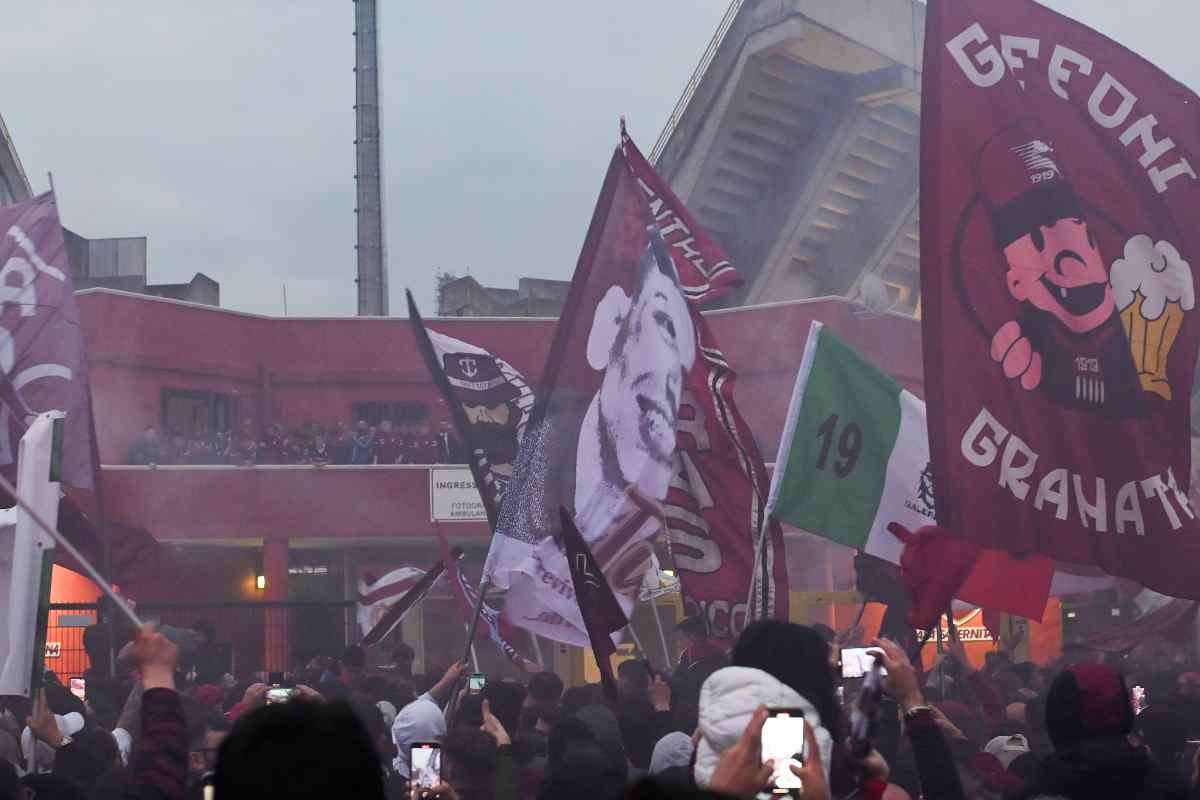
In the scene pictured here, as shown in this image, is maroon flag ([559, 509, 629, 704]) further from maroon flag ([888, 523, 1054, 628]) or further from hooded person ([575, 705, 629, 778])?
maroon flag ([888, 523, 1054, 628])

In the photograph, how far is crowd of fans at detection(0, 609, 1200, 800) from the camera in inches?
85.8

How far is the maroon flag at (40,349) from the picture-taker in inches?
436

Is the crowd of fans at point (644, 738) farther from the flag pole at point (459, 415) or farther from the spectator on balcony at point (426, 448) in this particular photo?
the spectator on balcony at point (426, 448)

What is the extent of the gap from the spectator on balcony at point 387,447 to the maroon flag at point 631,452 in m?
19.3

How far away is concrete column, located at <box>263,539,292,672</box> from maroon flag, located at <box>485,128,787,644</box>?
9068 millimetres

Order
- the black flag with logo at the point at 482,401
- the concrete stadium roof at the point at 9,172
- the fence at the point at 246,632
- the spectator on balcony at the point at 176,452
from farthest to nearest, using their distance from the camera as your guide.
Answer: the concrete stadium roof at the point at 9,172, the spectator on balcony at the point at 176,452, the fence at the point at 246,632, the black flag with logo at the point at 482,401

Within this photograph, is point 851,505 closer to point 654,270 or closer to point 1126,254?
point 654,270

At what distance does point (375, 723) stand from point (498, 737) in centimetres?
228

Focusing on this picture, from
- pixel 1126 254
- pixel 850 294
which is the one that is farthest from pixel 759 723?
pixel 850 294

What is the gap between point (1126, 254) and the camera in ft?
26.0

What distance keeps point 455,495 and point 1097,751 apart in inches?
950

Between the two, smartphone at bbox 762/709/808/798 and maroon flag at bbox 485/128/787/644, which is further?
maroon flag at bbox 485/128/787/644

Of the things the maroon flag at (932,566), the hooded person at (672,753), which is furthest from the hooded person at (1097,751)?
the hooded person at (672,753)

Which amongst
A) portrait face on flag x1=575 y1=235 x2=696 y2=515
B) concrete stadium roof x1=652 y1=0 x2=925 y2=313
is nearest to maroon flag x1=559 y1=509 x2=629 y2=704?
portrait face on flag x1=575 y1=235 x2=696 y2=515
